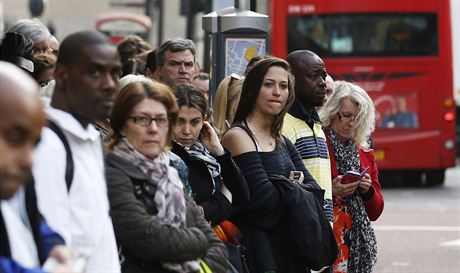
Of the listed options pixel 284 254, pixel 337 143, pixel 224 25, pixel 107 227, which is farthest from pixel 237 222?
pixel 224 25

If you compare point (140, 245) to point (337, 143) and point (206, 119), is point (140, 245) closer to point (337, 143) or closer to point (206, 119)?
point (206, 119)

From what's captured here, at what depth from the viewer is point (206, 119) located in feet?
22.0

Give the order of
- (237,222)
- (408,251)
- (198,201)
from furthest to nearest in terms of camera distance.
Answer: (408,251) → (237,222) → (198,201)

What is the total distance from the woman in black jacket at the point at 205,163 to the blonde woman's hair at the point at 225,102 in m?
0.76

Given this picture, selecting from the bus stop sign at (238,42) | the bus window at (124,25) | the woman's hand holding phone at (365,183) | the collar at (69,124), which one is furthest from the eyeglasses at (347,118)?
the bus window at (124,25)

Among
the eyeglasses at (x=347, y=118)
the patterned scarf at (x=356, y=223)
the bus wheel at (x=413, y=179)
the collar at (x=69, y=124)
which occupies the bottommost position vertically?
the bus wheel at (x=413, y=179)

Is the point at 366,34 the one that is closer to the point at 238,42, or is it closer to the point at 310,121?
the point at 238,42

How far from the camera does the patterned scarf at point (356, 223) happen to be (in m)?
7.81

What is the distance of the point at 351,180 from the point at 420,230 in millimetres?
Result: 8365

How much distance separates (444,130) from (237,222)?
1455 cm

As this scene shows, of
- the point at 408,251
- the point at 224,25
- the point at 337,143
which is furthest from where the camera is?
the point at 408,251

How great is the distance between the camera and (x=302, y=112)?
7.39m

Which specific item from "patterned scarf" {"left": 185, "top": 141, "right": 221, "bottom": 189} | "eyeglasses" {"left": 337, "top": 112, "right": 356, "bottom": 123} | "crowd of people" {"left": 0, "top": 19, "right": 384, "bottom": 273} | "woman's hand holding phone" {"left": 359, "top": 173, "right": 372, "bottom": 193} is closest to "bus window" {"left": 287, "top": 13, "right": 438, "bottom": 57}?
"crowd of people" {"left": 0, "top": 19, "right": 384, "bottom": 273}

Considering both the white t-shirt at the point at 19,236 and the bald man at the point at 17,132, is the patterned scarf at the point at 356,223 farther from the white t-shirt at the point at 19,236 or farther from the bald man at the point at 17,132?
the bald man at the point at 17,132
